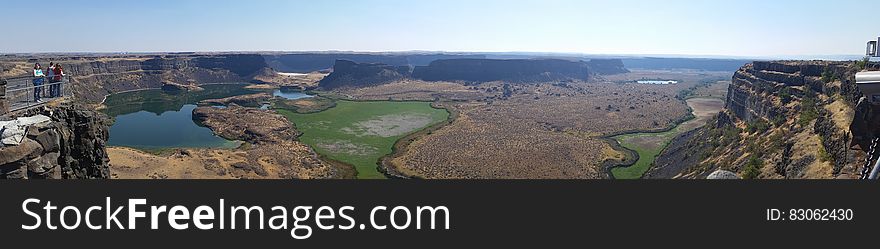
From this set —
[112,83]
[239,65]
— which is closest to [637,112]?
[112,83]

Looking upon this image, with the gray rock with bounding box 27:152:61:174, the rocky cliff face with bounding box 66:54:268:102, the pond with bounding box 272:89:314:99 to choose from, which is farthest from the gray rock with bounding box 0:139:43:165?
the pond with bounding box 272:89:314:99

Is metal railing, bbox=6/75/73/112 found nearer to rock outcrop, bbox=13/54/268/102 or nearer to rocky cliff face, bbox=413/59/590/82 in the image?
rock outcrop, bbox=13/54/268/102

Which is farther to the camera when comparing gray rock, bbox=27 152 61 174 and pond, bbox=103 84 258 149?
pond, bbox=103 84 258 149

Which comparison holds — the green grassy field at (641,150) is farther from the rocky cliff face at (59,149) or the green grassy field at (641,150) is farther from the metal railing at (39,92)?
the metal railing at (39,92)

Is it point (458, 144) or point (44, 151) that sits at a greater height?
point (44, 151)

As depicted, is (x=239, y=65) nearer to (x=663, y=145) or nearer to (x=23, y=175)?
(x=663, y=145)

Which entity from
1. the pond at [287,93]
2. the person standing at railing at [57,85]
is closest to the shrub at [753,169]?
the person standing at railing at [57,85]

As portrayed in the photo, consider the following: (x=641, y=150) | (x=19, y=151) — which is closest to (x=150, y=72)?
(x=641, y=150)
